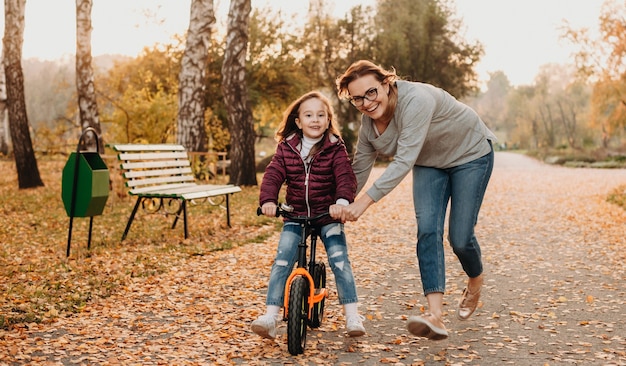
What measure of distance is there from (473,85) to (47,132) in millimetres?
29144

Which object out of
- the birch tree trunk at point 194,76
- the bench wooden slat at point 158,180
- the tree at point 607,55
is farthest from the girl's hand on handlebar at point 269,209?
the tree at point 607,55

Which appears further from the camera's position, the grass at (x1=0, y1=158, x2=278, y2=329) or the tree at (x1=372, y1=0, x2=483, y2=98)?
the tree at (x1=372, y1=0, x2=483, y2=98)

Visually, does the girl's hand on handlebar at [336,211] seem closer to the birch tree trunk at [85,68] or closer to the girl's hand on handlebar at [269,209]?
the girl's hand on handlebar at [269,209]

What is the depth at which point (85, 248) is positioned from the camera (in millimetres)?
8328

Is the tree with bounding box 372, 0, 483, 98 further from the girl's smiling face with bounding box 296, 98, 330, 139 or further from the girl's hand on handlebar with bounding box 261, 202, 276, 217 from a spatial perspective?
the girl's hand on handlebar with bounding box 261, 202, 276, 217

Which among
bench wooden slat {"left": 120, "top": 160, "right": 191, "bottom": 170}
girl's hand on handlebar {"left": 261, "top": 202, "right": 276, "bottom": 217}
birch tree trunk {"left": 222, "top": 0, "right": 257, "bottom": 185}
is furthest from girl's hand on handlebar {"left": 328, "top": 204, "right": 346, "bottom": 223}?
birch tree trunk {"left": 222, "top": 0, "right": 257, "bottom": 185}

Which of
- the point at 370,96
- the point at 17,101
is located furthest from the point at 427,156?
the point at 17,101

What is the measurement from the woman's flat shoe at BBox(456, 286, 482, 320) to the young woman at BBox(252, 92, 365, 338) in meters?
1.01

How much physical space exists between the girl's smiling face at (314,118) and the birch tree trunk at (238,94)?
12.3 meters

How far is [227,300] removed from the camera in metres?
5.90

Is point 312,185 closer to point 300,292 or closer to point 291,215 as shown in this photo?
point 291,215

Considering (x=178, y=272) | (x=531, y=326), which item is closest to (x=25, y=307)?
(x=178, y=272)

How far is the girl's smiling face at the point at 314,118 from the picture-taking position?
4.46 metres

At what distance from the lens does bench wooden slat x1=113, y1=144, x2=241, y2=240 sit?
8.45 m
